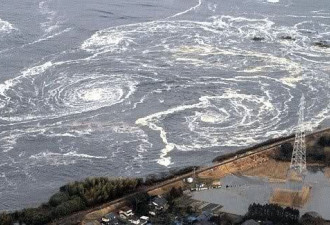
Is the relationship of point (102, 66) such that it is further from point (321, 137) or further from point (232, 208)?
point (232, 208)

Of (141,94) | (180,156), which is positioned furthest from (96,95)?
(180,156)

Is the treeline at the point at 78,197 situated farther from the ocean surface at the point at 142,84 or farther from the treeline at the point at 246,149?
the treeline at the point at 246,149

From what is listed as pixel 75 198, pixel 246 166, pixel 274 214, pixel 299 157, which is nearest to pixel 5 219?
pixel 75 198

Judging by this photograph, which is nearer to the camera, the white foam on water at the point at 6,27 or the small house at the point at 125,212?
the small house at the point at 125,212

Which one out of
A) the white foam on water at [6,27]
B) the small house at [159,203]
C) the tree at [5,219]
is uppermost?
the white foam on water at [6,27]

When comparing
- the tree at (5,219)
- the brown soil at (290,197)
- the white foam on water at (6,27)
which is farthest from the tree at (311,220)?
the white foam on water at (6,27)

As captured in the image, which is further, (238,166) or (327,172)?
(238,166)

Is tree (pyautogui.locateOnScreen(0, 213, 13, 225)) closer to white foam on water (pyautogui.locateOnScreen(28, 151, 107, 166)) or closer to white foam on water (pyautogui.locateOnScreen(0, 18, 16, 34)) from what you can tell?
white foam on water (pyautogui.locateOnScreen(28, 151, 107, 166))

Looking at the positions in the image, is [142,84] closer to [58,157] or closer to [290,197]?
[58,157]
